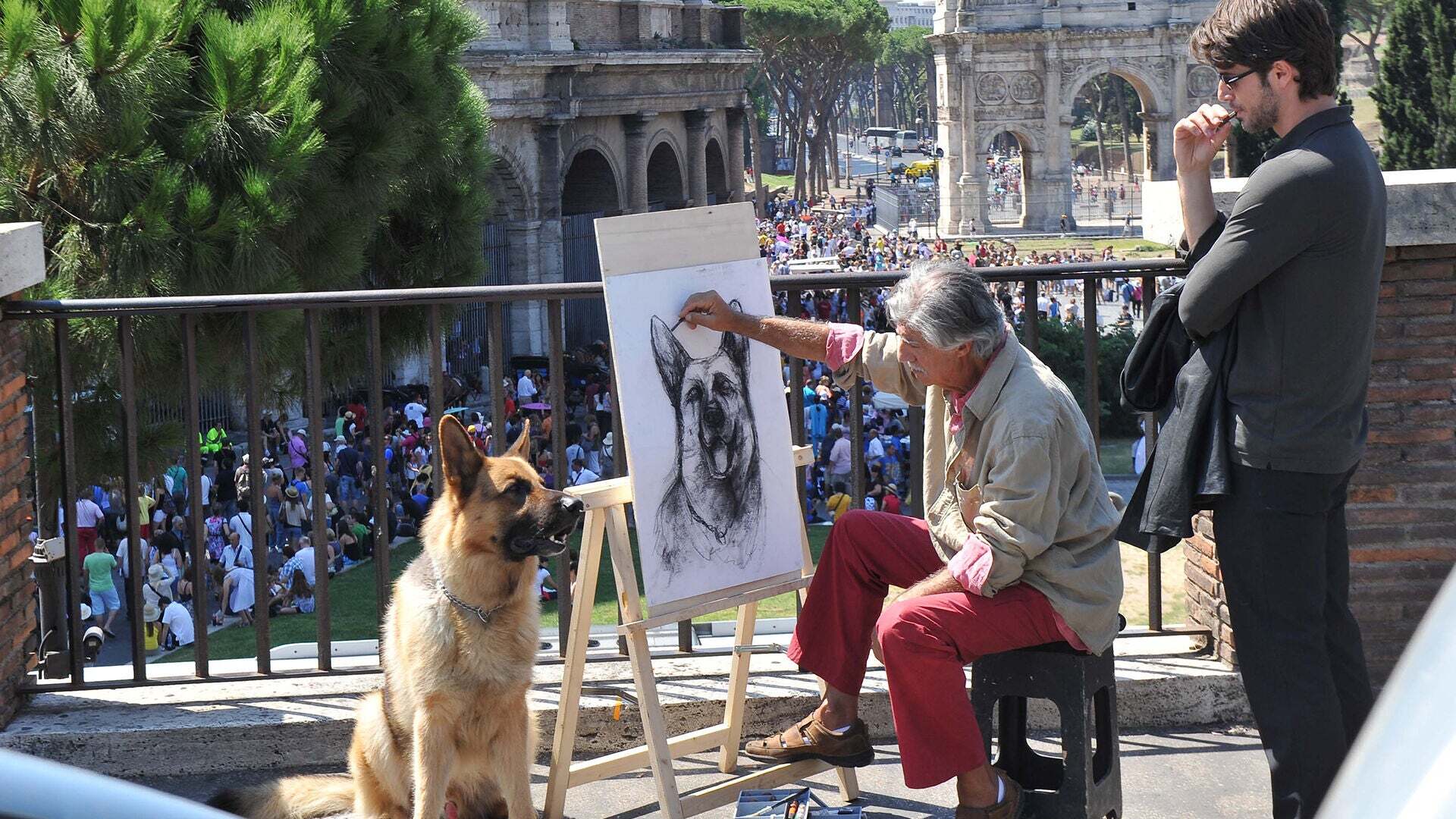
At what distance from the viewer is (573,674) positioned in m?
3.87

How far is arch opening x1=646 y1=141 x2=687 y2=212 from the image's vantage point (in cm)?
4028

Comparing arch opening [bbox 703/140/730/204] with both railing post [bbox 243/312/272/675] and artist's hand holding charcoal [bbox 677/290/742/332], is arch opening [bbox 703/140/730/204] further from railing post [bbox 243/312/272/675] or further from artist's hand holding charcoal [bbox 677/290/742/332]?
artist's hand holding charcoal [bbox 677/290/742/332]

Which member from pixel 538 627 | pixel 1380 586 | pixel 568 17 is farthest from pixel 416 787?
pixel 568 17

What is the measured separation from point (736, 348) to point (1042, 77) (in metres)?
63.1

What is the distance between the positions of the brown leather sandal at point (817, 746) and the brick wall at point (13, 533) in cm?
213

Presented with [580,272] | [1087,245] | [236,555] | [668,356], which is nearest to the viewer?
[668,356]

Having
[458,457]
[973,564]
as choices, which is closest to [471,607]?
[458,457]

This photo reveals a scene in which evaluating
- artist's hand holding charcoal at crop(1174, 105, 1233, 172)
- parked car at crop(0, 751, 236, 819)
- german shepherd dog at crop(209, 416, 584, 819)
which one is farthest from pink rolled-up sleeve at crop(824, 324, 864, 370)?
parked car at crop(0, 751, 236, 819)

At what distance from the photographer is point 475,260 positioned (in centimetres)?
1625

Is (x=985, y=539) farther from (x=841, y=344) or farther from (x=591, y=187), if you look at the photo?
(x=591, y=187)

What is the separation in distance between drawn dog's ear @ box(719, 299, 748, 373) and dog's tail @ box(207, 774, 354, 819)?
4.71 ft

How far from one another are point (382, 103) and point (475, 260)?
2.60 metres

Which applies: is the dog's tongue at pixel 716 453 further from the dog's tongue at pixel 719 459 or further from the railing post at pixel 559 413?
the railing post at pixel 559 413

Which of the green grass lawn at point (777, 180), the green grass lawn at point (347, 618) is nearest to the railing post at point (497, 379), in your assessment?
the green grass lawn at point (347, 618)
